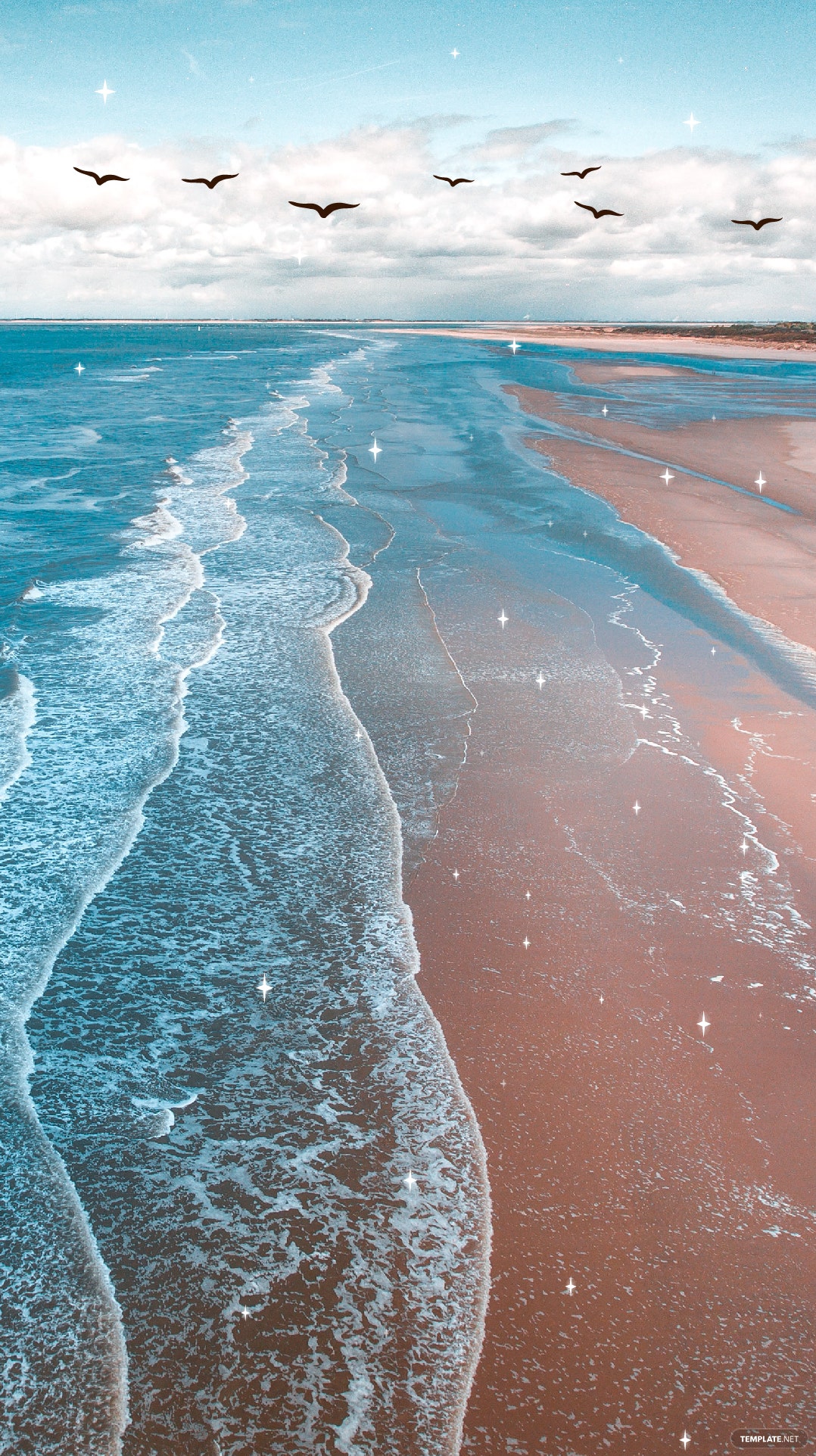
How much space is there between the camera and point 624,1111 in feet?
12.8

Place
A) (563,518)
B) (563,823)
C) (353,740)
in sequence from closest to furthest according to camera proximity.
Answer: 1. (563,823)
2. (353,740)
3. (563,518)

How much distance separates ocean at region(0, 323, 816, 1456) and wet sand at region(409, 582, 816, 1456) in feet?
0.46

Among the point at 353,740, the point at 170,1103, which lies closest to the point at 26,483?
the point at 353,740

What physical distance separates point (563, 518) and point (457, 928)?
12.1 m

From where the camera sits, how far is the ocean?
117 inches

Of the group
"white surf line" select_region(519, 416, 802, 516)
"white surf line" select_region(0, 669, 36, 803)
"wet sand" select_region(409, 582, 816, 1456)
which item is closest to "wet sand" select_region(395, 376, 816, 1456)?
"wet sand" select_region(409, 582, 816, 1456)

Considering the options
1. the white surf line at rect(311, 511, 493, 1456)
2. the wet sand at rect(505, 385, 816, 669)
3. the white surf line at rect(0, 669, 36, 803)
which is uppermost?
the wet sand at rect(505, 385, 816, 669)

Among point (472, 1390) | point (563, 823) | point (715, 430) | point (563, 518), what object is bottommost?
point (472, 1390)

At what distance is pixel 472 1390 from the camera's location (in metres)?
2.85

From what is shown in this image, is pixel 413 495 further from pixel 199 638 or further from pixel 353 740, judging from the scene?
pixel 353 740

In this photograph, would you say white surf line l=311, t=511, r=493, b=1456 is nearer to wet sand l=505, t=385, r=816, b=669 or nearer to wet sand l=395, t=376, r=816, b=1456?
wet sand l=395, t=376, r=816, b=1456

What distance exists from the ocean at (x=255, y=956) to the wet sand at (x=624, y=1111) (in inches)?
5.5

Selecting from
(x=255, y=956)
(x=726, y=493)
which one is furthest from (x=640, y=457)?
(x=255, y=956)

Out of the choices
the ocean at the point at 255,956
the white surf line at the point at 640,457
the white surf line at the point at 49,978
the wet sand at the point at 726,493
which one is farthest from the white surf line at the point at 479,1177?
the white surf line at the point at 640,457
